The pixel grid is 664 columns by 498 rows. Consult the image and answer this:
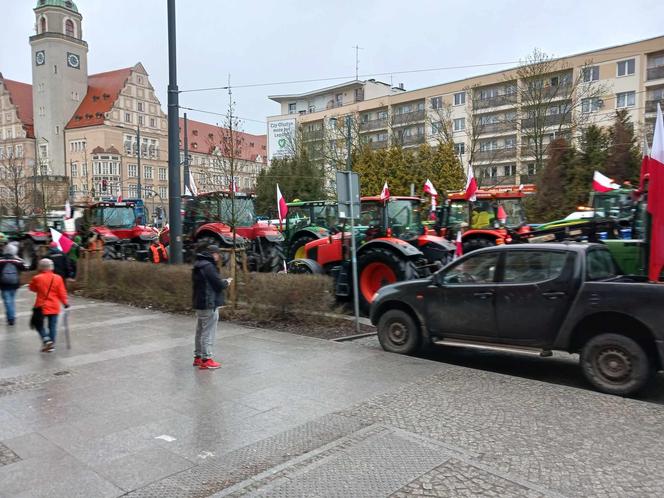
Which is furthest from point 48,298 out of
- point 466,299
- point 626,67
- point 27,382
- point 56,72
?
point 56,72

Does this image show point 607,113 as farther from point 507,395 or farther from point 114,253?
point 507,395

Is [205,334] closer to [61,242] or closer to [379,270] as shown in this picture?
[379,270]

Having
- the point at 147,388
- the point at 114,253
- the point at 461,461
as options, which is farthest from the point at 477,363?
the point at 114,253

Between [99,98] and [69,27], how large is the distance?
1116 centimetres

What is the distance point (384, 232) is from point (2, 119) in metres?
104

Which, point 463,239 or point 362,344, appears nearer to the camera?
point 362,344

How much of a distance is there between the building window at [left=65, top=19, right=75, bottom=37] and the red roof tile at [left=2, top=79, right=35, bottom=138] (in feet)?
56.0

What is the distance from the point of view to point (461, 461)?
4340 millimetres

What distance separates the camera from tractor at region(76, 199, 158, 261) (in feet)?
60.8

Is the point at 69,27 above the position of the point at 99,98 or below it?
above

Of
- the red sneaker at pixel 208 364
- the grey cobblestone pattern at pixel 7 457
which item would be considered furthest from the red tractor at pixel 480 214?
the grey cobblestone pattern at pixel 7 457

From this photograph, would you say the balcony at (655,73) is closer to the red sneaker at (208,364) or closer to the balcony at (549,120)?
the balcony at (549,120)

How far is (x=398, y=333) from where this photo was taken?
8.05 m

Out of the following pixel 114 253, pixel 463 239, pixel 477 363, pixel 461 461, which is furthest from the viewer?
pixel 114 253
